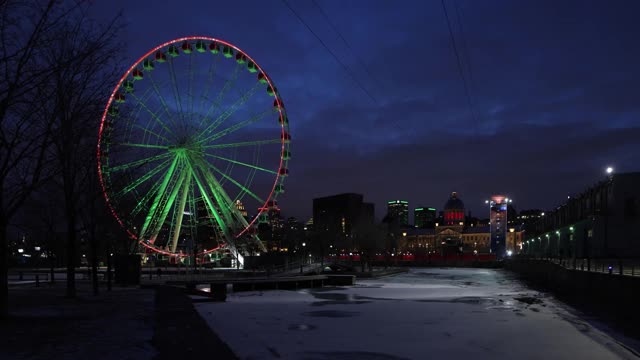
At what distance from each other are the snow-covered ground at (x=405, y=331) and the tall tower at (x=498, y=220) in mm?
105853

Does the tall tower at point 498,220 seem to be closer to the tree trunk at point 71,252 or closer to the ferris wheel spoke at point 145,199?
the ferris wheel spoke at point 145,199

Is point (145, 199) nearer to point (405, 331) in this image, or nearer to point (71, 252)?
point (71, 252)

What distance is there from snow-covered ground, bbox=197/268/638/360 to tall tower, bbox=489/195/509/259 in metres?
106

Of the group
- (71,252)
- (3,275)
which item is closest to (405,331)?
(3,275)

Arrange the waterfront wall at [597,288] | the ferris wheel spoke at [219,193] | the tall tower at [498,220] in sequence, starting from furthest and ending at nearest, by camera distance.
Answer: the tall tower at [498,220]
the ferris wheel spoke at [219,193]
the waterfront wall at [597,288]

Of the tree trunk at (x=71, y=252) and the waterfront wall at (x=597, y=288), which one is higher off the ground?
the tree trunk at (x=71, y=252)

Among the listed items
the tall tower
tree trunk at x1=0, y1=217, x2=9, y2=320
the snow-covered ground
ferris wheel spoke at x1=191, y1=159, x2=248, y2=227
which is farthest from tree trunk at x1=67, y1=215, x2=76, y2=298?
the tall tower

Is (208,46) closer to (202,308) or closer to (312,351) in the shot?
(202,308)

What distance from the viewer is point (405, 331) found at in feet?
61.9

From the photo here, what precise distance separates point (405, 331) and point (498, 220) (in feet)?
399

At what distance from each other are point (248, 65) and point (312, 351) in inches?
1495

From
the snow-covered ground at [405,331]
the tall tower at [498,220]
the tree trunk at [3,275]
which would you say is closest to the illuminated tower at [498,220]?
the tall tower at [498,220]

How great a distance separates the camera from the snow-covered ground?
15086mm

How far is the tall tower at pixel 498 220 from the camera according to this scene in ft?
435
